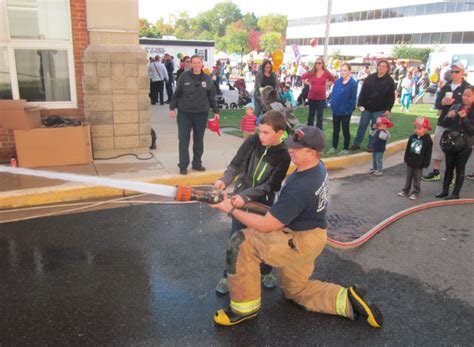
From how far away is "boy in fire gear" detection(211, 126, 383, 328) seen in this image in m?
3.06

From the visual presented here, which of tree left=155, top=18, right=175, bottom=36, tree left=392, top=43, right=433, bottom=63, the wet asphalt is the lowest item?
the wet asphalt

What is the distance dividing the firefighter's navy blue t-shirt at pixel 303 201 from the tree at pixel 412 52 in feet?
184

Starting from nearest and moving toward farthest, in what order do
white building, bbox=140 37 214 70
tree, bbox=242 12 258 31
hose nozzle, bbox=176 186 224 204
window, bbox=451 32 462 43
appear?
hose nozzle, bbox=176 186 224 204
white building, bbox=140 37 214 70
window, bbox=451 32 462 43
tree, bbox=242 12 258 31

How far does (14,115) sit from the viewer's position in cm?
677

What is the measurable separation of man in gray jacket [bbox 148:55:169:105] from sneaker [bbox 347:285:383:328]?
1427cm

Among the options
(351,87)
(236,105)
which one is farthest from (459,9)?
(351,87)

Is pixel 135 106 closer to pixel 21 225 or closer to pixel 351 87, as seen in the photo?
pixel 21 225

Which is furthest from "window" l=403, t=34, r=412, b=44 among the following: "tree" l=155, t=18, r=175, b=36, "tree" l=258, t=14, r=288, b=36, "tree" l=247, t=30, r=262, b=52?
"tree" l=155, t=18, r=175, b=36

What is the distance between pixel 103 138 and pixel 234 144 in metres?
2.98

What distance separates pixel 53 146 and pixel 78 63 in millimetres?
1722

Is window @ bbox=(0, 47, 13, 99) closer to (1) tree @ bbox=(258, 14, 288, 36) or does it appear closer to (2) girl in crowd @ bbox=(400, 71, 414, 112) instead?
(2) girl in crowd @ bbox=(400, 71, 414, 112)

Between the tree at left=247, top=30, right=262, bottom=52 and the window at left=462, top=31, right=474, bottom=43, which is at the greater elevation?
the tree at left=247, top=30, right=262, bottom=52

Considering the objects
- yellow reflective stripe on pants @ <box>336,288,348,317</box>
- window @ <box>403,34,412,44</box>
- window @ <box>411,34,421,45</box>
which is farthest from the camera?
window @ <box>403,34,412,44</box>

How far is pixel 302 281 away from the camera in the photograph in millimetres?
3453
